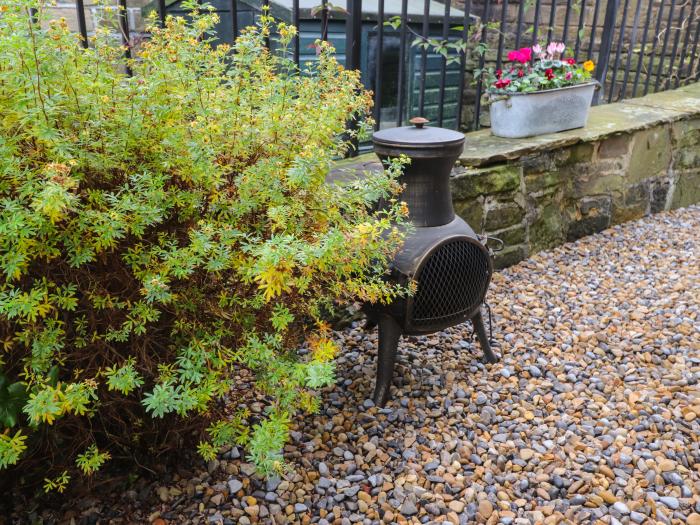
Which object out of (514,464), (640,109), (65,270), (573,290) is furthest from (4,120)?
(640,109)

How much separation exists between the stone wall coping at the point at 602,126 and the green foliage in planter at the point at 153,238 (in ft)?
5.74

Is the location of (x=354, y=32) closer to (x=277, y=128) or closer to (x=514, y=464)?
(x=277, y=128)

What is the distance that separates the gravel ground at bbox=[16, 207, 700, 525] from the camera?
1927 mm

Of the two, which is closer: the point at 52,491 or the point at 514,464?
the point at 52,491

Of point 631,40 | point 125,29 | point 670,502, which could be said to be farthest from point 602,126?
point 125,29

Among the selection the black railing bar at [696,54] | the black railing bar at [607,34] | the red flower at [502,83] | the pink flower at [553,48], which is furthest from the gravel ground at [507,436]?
the black railing bar at [696,54]

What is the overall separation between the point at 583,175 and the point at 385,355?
92.1 inches

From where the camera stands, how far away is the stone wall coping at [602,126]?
3416 mm

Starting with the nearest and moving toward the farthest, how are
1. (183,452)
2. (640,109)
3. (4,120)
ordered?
(4,120)
(183,452)
(640,109)

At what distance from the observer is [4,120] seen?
4.64 feet

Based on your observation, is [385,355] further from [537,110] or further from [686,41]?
[686,41]

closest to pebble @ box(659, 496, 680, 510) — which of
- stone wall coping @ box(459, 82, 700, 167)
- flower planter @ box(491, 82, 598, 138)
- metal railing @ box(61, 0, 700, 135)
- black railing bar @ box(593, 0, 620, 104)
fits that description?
stone wall coping @ box(459, 82, 700, 167)

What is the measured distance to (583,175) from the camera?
13.1 ft

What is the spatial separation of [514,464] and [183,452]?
3.68 feet
